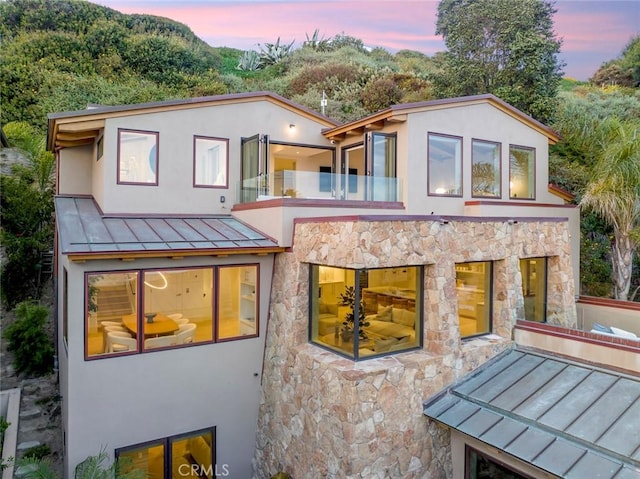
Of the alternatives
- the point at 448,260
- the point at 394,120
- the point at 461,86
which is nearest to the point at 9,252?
the point at 394,120

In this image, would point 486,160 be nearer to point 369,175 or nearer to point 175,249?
point 369,175

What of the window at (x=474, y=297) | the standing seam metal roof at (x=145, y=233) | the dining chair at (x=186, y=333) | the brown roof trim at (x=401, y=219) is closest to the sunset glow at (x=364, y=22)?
the brown roof trim at (x=401, y=219)

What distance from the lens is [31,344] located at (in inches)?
449

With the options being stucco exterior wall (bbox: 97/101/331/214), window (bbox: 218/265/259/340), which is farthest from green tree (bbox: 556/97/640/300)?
window (bbox: 218/265/259/340)

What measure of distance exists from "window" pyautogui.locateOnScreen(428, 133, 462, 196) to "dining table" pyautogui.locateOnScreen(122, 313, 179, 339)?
7.42 metres

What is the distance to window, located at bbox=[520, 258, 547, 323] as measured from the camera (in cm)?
945

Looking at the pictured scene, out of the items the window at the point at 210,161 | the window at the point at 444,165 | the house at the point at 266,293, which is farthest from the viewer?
the window at the point at 444,165

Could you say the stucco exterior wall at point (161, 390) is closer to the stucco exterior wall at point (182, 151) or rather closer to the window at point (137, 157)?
the stucco exterior wall at point (182, 151)

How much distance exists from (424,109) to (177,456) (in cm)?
984

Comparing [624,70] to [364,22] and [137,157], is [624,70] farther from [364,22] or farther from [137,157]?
[137,157]

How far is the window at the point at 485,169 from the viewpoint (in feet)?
40.8

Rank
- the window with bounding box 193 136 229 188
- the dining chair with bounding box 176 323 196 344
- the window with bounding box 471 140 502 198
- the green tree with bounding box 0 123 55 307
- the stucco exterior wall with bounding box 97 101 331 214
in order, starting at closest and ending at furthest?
1. the dining chair with bounding box 176 323 196 344
2. the stucco exterior wall with bounding box 97 101 331 214
3. the window with bounding box 193 136 229 188
4. the window with bounding box 471 140 502 198
5. the green tree with bounding box 0 123 55 307

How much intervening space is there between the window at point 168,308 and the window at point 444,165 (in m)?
5.77

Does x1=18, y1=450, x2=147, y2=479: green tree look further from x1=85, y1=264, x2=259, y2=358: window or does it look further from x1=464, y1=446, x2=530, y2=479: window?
x1=464, y1=446, x2=530, y2=479: window
